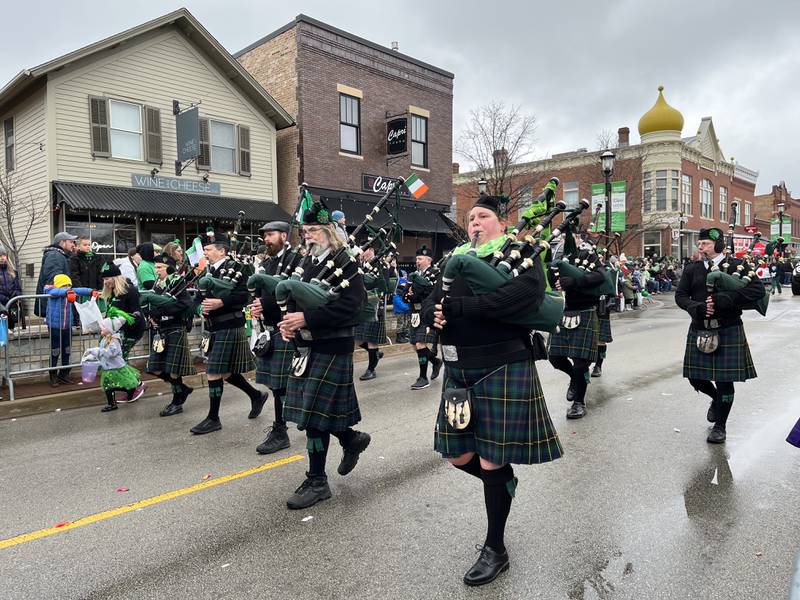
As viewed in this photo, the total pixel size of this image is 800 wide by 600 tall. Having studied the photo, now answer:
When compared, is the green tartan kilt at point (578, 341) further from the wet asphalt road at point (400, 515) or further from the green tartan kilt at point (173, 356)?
the green tartan kilt at point (173, 356)

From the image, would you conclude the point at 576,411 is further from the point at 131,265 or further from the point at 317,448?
the point at 131,265

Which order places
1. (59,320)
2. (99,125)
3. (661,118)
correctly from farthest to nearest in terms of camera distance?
(661,118) < (99,125) < (59,320)

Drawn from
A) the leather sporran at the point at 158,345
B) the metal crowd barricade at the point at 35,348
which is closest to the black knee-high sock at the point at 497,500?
the leather sporran at the point at 158,345

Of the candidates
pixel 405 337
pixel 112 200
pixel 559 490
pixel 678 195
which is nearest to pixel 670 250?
pixel 678 195

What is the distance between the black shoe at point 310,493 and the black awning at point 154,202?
35.2 feet

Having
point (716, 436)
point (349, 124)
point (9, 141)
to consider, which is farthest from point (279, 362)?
point (349, 124)

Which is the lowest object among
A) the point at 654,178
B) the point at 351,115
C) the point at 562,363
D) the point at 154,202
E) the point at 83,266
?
the point at 562,363

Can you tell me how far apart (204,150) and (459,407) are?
1403cm

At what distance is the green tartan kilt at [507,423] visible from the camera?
2.94 metres

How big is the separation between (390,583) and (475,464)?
A: 0.76 meters

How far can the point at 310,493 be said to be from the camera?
12.8 feet

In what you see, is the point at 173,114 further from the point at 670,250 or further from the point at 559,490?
the point at 670,250

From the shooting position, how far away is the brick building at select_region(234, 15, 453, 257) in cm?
1712

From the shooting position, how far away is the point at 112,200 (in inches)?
510
